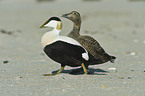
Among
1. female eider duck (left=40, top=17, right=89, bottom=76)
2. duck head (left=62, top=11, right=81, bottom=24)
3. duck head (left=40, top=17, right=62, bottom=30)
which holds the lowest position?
female eider duck (left=40, top=17, right=89, bottom=76)

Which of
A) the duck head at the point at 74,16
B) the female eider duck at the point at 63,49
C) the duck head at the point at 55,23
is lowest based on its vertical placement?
the female eider duck at the point at 63,49

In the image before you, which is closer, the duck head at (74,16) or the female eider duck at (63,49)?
the female eider duck at (63,49)

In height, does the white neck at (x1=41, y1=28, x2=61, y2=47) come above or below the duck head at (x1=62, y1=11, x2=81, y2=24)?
below

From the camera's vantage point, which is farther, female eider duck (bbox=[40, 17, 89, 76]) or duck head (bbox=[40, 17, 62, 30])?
duck head (bbox=[40, 17, 62, 30])

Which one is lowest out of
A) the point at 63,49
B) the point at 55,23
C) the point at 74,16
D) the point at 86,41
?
the point at 63,49

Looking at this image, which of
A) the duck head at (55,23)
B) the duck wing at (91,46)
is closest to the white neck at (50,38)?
the duck head at (55,23)

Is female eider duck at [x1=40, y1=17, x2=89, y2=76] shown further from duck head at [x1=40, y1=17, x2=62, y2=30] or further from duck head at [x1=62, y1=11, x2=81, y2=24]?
duck head at [x1=62, y1=11, x2=81, y2=24]

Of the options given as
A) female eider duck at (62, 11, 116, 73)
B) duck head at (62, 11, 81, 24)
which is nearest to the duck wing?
female eider duck at (62, 11, 116, 73)

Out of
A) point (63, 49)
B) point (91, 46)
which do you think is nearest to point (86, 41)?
point (91, 46)

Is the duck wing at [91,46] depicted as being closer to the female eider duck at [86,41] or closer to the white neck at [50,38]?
the female eider duck at [86,41]

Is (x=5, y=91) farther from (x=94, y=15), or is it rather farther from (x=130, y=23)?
(x=94, y=15)

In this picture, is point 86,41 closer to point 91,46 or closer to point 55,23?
point 91,46

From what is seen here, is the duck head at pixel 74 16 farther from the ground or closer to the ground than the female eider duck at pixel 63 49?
farther from the ground

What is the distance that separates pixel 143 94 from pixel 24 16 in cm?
1626
